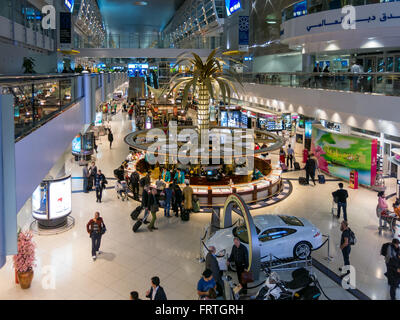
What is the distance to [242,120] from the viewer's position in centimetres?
3294

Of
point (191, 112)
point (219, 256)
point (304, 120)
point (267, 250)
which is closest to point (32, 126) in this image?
point (219, 256)

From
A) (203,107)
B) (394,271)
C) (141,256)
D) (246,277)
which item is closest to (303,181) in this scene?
(203,107)

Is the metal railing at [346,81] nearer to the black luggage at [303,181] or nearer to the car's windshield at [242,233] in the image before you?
the black luggage at [303,181]

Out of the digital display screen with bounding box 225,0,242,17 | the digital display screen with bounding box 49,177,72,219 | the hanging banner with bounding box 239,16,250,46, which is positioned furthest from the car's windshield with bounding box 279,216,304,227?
the digital display screen with bounding box 225,0,242,17

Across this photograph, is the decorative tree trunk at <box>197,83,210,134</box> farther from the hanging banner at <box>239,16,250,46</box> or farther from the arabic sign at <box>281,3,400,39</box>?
the hanging banner at <box>239,16,250,46</box>

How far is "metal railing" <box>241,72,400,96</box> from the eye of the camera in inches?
507

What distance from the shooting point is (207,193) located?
15.1 m

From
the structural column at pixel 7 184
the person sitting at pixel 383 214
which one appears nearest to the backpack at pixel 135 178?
the person sitting at pixel 383 214

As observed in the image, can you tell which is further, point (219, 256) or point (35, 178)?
Result: point (219, 256)
